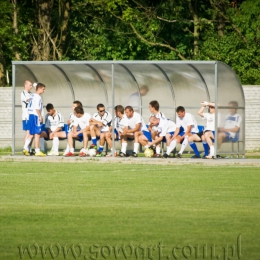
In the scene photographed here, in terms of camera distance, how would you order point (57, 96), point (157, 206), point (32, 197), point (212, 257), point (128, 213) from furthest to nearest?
1. point (57, 96)
2. point (32, 197)
3. point (157, 206)
4. point (128, 213)
5. point (212, 257)

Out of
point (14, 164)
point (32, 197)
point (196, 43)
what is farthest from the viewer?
point (196, 43)

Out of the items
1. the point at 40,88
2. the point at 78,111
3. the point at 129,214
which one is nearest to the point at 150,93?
the point at 78,111

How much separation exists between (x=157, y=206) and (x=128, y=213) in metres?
0.87

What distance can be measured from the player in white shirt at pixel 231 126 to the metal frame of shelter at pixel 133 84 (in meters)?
0.12

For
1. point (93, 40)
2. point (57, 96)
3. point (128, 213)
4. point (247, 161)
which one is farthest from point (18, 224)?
point (93, 40)

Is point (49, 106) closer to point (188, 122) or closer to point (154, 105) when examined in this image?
point (154, 105)

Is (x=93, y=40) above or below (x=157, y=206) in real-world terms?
above

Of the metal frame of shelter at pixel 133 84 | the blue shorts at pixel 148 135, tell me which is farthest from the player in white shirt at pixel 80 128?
the blue shorts at pixel 148 135

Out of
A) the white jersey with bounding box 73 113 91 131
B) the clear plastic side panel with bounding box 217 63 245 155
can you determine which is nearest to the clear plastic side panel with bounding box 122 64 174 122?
the white jersey with bounding box 73 113 91 131

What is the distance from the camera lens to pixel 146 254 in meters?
8.66

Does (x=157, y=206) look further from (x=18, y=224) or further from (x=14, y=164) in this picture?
(x=14, y=164)

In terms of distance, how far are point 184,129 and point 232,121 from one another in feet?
3.91

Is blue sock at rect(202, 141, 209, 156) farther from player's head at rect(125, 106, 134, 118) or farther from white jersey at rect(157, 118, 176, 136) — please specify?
player's head at rect(125, 106, 134, 118)

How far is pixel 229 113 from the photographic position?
76.5 ft
